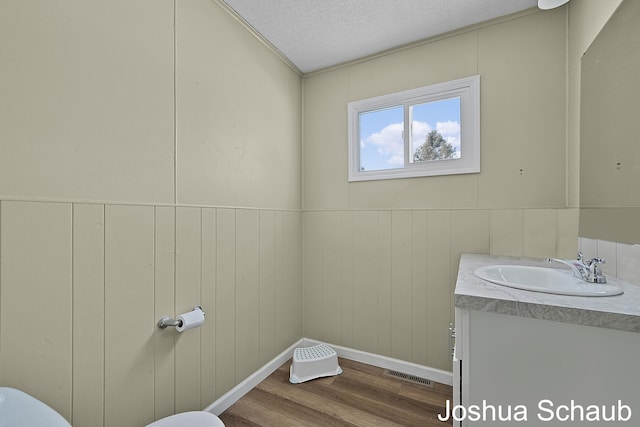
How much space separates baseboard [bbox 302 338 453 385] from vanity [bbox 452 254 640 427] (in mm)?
1064

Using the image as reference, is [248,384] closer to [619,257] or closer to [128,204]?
[128,204]

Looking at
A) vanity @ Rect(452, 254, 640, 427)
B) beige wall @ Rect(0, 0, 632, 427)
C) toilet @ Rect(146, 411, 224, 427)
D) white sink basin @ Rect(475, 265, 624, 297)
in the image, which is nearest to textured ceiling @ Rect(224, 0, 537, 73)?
beige wall @ Rect(0, 0, 632, 427)

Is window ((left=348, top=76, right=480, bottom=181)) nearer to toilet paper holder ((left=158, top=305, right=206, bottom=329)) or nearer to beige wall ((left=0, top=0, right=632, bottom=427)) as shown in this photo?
beige wall ((left=0, top=0, right=632, bottom=427))

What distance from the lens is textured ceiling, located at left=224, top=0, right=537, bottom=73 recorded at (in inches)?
65.0

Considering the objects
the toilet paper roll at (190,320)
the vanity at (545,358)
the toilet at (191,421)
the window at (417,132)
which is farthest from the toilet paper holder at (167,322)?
the window at (417,132)

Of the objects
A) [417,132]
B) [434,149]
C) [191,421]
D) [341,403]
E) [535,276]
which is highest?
[417,132]

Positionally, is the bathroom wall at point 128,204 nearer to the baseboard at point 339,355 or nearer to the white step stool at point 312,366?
the baseboard at point 339,355

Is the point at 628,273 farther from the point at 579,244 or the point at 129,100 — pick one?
the point at 129,100

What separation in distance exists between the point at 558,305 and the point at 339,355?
5.92 feet

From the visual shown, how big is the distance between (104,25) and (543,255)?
2.52 meters

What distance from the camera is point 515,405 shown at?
86cm

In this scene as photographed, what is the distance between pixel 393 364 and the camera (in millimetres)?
2066

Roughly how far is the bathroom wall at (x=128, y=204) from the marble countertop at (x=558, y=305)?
1312 millimetres

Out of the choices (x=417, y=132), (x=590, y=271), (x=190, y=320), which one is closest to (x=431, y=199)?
(x=417, y=132)
